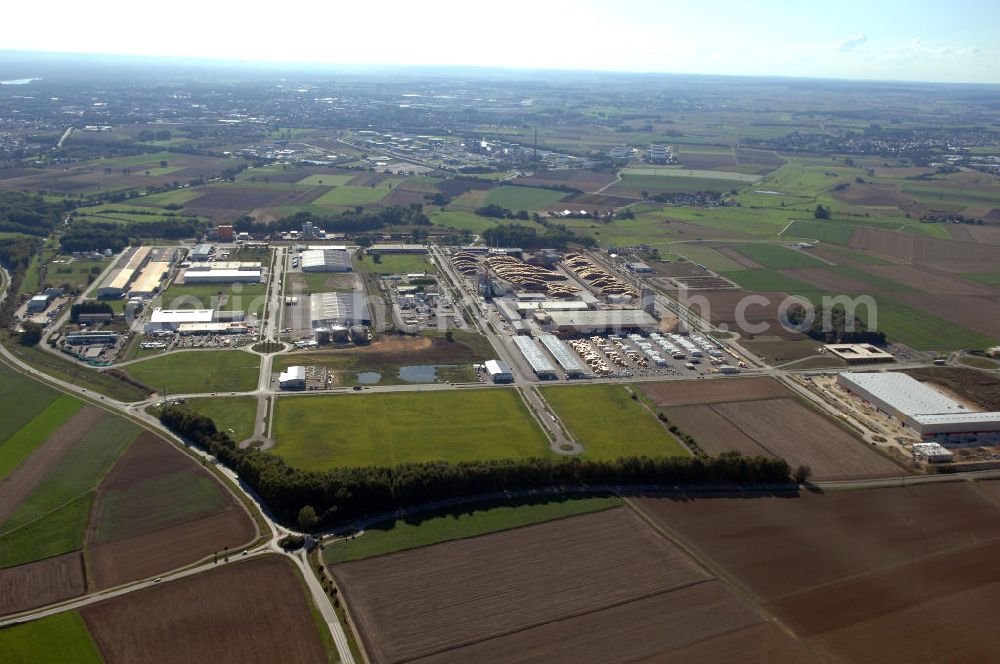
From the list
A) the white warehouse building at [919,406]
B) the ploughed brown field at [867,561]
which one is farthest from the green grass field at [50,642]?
the white warehouse building at [919,406]

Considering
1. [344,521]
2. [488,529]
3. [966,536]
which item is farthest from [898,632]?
[344,521]

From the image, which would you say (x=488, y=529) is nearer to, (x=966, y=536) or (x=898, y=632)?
(x=898, y=632)

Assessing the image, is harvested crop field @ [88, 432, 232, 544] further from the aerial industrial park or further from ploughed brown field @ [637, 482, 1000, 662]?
ploughed brown field @ [637, 482, 1000, 662]

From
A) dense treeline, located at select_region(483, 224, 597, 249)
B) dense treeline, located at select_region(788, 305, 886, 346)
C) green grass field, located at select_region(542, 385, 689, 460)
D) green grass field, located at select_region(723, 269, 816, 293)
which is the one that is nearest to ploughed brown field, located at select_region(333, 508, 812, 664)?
green grass field, located at select_region(542, 385, 689, 460)

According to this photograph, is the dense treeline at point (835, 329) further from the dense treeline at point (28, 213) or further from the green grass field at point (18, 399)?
the dense treeline at point (28, 213)

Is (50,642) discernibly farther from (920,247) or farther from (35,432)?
(920,247)
